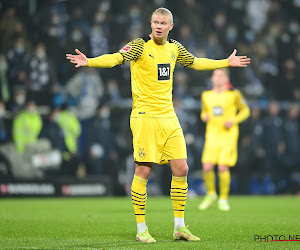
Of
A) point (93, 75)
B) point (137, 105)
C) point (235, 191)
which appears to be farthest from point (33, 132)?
point (137, 105)

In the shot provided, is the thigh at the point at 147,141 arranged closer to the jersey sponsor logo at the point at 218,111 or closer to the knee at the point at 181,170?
the knee at the point at 181,170

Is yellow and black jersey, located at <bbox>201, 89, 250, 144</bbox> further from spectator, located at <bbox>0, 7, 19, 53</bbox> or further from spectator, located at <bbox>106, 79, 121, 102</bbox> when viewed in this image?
spectator, located at <bbox>0, 7, 19, 53</bbox>

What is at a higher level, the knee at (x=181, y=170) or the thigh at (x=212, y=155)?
the knee at (x=181, y=170)

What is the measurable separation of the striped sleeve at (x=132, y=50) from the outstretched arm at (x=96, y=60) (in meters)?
0.08

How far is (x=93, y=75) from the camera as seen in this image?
16781mm

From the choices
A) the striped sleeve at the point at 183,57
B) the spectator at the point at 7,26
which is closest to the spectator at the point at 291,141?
the spectator at the point at 7,26

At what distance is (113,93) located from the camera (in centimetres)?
1672

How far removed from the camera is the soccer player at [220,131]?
11242mm

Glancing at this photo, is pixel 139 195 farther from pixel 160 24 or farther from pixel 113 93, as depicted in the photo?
pixel 113 93

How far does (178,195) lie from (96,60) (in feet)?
5.34

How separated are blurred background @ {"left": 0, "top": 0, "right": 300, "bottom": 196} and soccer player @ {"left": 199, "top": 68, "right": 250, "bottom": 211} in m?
Answer: 4.97

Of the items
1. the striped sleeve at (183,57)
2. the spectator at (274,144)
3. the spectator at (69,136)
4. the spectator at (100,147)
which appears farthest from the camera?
the spectator at (274,144)

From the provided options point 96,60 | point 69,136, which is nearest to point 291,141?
→ point 69,136

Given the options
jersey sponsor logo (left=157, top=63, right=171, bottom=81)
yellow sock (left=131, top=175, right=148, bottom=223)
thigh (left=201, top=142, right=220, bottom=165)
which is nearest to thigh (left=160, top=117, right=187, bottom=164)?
yellow sock (left=131, top=175, right=148, bottom=223)
